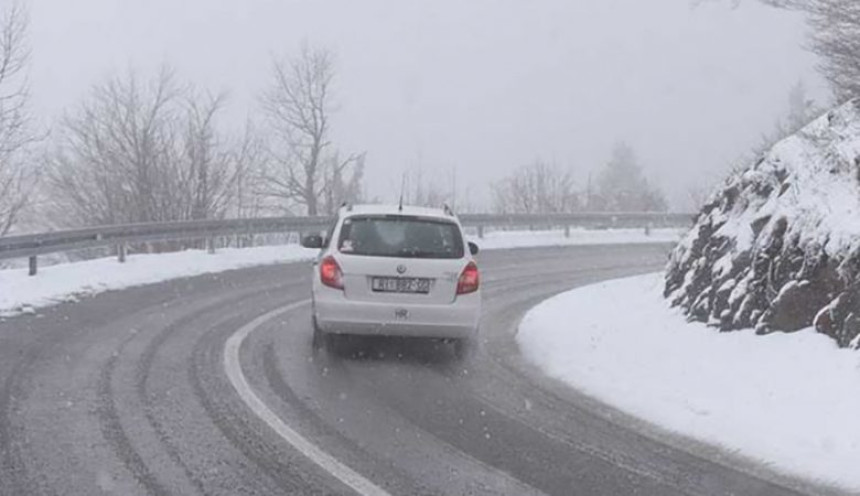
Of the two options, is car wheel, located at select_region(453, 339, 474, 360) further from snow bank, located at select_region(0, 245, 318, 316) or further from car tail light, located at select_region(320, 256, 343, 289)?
snow bank, located at select_region(0, 245, 318, 316)

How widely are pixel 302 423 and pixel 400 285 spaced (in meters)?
2.76

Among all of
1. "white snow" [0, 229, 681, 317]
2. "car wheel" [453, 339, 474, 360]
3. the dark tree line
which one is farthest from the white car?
the dark tree line

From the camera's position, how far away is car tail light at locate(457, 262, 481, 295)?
29.7ft

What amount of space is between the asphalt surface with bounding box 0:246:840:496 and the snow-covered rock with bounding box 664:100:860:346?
2.44m

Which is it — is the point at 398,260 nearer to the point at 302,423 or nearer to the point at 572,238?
the point at 302,423

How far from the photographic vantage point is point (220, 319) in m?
11.3

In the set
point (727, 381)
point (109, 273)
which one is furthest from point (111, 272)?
point (727, 381)

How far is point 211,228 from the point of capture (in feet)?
69.5

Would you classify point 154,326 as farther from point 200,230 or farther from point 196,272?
point 200,230

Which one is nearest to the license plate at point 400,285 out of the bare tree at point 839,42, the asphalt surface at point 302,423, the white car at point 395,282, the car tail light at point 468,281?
the white car at point 395,282

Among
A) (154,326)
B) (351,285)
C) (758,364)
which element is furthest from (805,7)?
(154,326)

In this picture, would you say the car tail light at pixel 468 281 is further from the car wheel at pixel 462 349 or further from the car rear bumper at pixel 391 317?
the car wheel at pixel 462 349

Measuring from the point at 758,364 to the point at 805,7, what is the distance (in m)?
11.6

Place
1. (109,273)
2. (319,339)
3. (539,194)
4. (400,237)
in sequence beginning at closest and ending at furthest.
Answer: (400,237), (319,339), (109,273), (539,194)
